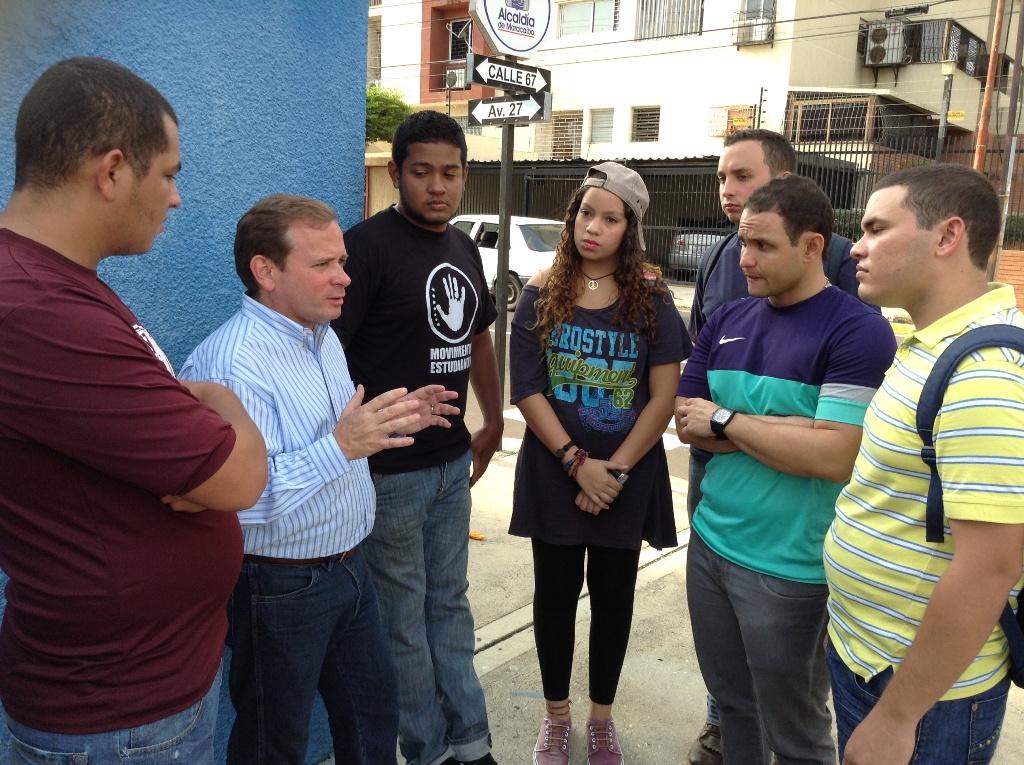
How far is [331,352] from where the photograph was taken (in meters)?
2.20

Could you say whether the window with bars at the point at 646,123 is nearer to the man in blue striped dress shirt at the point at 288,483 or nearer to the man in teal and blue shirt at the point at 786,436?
the man in teal and blue shirt at the point at 786,436

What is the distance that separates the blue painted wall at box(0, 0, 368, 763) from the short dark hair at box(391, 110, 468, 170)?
0.21m

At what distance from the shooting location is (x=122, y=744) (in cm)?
143

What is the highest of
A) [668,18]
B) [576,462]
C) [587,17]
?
[587,17]

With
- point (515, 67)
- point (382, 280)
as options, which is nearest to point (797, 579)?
point (382, 280)

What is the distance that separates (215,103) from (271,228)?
2.00 ft

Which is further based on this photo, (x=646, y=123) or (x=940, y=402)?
(x=646, y=123)

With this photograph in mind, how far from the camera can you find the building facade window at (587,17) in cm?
2450

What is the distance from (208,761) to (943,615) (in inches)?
56.4

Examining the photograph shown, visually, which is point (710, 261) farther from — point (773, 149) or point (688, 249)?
point (688, 249)

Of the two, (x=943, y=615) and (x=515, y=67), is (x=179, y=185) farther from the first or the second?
(x=515, y=67)

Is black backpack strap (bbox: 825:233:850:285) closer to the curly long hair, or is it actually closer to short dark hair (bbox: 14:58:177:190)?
the curly long hair

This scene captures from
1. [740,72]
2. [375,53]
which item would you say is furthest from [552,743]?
[375,53]

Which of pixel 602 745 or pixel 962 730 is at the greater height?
pixel 962 730
